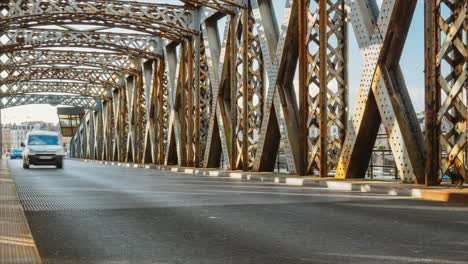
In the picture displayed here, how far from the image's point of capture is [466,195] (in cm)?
1017

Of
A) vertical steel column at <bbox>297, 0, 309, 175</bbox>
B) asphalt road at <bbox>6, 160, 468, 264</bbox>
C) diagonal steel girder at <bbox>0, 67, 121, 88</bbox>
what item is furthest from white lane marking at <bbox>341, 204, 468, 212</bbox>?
diagonal steel girder at <bbox>0, 67, 121, 88</bbox>

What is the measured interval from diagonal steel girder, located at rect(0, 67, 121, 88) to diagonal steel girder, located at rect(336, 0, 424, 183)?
32966 millimetres

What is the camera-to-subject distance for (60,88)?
186 feet

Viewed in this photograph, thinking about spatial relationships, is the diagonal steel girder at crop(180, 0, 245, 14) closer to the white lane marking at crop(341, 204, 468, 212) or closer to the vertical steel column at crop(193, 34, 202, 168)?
the vertical steel column at crop(193, 34, 202, 168)

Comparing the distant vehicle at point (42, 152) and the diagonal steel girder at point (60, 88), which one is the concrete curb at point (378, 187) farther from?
the diagonal steel girder at point (60, 88)

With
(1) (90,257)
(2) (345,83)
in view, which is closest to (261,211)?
(1) (90,257)

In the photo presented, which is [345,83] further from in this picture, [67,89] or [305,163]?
[67,89]

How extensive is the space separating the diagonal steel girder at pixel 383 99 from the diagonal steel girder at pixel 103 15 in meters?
13.7

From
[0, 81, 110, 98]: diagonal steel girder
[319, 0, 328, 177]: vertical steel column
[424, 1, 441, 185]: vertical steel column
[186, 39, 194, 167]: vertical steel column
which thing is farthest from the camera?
[0, 81, 110, 98]: diagonal steel girder

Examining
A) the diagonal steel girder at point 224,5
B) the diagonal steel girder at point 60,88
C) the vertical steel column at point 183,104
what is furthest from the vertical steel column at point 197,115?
the diagonal steel girder at point 60,88

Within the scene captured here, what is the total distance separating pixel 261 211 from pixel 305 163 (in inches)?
337

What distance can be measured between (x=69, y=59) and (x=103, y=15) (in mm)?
13708

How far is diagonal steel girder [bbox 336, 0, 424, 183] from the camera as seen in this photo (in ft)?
43.8

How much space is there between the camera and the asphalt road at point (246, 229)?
5.54 meters
